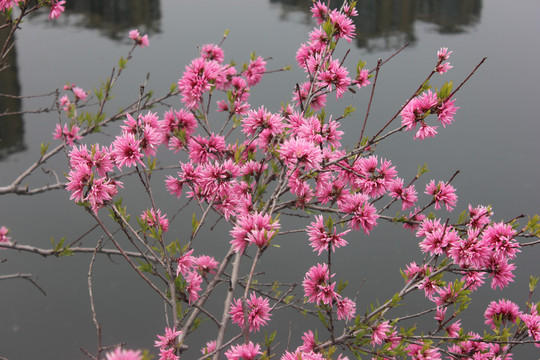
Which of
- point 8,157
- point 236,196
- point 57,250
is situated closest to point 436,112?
point 236,196

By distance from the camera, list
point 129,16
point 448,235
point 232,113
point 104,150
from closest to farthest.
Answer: point 104,150
point 448,235
point 232,113
point 129,16

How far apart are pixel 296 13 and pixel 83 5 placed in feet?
19.8

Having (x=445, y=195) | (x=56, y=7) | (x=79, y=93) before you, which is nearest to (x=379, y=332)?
(x=445, y=195)

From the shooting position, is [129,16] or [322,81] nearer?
[322,81]

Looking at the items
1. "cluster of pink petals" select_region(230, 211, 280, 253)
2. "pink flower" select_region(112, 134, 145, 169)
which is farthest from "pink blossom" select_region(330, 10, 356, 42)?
"cluster of pink petals" select_region(230, 211, 280, 253)

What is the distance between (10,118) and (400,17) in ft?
33.2

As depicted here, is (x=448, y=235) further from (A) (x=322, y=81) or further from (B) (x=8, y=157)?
(B) (x=8, y=157)

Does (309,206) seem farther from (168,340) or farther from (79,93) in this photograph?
(79,93)

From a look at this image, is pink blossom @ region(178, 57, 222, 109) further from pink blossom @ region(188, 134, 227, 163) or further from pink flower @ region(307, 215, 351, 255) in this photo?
pink flower @ region(307, 215, 351, 255)

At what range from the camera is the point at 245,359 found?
1550 mm

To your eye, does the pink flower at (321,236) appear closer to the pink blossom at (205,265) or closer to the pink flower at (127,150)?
the pink flower at (127,150)

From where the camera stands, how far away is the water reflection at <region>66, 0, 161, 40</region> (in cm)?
1041

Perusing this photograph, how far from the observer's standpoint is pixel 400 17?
12891 mm

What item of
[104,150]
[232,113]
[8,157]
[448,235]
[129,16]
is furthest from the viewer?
[129,16]
